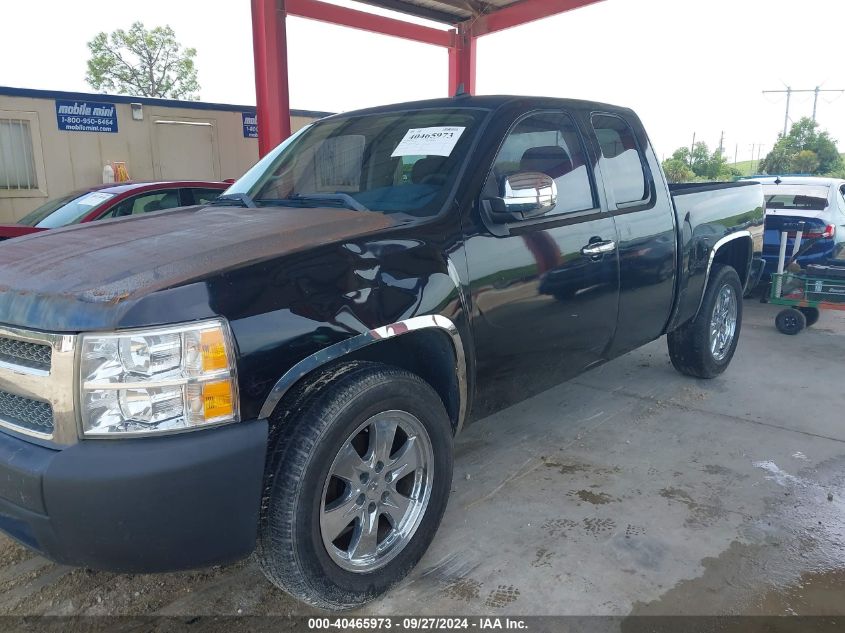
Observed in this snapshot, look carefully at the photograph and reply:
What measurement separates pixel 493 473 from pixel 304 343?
1806mm

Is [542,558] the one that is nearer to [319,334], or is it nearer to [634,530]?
[634,530]

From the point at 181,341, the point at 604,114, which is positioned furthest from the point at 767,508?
the point at 181,341

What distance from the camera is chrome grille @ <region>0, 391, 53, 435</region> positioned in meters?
1.99

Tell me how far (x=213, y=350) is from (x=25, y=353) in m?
0.62

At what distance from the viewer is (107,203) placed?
6215mm

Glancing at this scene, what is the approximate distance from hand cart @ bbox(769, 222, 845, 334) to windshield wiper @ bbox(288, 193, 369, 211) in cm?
545

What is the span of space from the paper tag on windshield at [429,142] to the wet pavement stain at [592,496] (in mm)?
1778

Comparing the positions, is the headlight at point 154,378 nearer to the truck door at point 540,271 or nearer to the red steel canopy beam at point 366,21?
the truck door at point 540,271

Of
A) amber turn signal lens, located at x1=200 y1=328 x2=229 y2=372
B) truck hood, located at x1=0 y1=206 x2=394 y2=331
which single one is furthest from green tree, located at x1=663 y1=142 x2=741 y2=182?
amber turn signal lens, located at x1=200 y1=328 x2=229 y2=372

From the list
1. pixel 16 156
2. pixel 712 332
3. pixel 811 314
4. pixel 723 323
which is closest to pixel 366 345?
pixel 712 332

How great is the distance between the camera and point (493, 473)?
357cm

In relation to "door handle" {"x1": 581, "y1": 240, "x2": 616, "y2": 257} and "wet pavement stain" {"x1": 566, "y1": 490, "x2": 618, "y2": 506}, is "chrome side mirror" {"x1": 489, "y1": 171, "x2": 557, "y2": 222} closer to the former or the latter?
"door handle" {"x1": 581, "y1": 240, "x2": 616, "y2": 257}

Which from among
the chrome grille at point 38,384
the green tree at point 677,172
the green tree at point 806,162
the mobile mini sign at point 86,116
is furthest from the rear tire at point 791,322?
the green tree at point 677,172

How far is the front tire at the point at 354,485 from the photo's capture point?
2113mm
